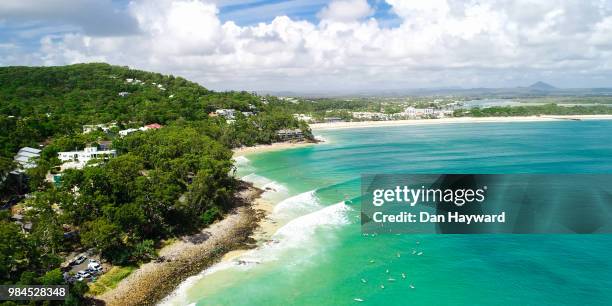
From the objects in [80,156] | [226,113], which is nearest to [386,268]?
[80,156]

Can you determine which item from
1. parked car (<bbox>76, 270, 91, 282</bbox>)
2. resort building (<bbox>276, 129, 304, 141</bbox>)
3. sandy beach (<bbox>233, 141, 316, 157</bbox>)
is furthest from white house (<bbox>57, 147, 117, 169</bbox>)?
resort building (<bbox>276, 129, 304, 141</bbox>)

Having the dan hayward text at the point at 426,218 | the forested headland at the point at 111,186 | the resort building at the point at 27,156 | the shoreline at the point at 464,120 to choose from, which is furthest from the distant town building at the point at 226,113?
the dan hayward text at the point at 426,218

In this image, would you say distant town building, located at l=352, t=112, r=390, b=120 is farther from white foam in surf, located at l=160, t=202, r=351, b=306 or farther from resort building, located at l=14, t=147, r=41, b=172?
white foam in surf, located at l=160, t=202, r=351, b=306

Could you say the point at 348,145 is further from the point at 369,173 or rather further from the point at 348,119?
the point at 348,119

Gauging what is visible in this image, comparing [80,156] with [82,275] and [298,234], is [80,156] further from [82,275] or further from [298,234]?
[298,234]

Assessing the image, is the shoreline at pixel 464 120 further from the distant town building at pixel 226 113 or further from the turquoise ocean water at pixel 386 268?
the turquoise ocean water at pixel 386 268

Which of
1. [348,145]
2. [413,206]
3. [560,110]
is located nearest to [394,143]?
[348,145]
